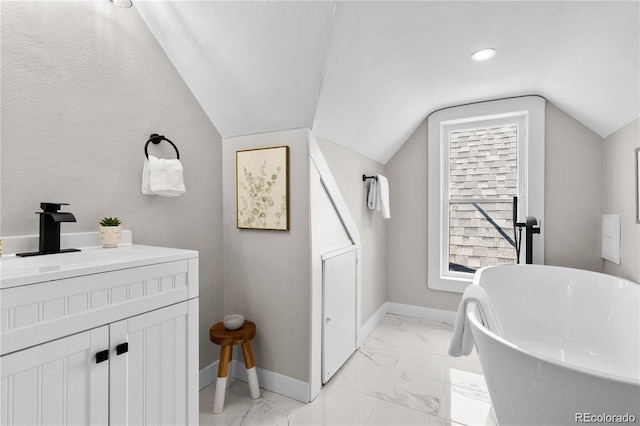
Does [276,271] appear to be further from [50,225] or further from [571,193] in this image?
[571,193]

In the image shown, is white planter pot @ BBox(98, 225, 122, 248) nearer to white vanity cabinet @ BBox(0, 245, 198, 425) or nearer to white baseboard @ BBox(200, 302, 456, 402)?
white vanity cabinet @ BBox(0, 245, 198, 425)

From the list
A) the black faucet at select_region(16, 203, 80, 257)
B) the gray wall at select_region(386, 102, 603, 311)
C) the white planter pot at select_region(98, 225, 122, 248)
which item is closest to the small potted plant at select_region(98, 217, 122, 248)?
the white planter pot at select_region(98, 225, 122, 248)

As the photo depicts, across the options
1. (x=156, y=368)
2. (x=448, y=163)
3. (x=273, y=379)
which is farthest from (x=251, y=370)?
(x=448, y=163)

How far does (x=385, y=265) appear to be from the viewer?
332 cm

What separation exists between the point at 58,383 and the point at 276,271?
1.19 meters

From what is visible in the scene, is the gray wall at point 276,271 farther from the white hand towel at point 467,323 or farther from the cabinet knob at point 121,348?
the cabinet knob at point 121,348

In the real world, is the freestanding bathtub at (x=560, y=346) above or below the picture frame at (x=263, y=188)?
below

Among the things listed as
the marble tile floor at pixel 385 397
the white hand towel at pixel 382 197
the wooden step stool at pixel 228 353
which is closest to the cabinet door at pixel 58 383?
the wooden step stool at pixel 228 353

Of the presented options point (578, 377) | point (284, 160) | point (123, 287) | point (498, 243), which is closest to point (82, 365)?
point (123, 287)

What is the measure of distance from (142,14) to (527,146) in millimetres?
3063

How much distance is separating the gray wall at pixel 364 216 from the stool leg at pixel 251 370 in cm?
112

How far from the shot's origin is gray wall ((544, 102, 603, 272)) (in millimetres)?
2408

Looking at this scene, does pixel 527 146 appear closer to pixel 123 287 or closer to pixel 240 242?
pixel 240 242

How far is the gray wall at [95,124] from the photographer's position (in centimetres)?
122
